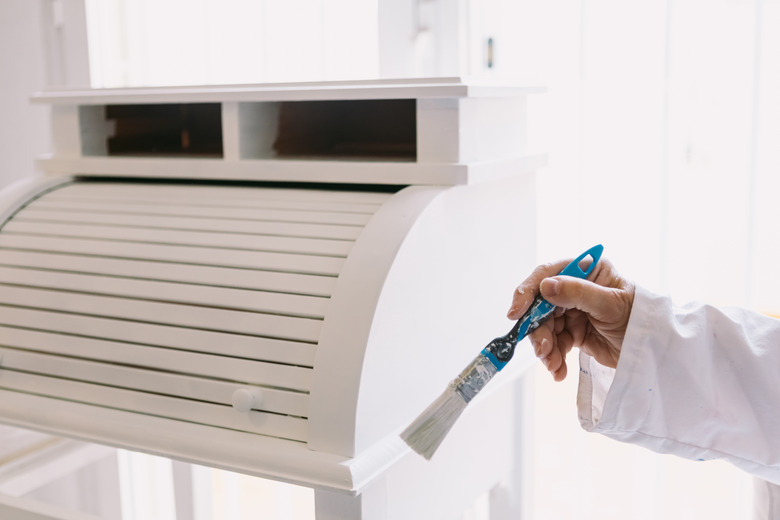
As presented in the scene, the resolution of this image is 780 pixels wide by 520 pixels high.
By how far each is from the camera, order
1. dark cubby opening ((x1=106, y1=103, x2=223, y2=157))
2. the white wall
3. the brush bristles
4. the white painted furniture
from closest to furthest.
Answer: the brush bristles, the white painted furniture, dark cubby opening ((x1=106, y1=103, x2=223, y2=157)), the white wall

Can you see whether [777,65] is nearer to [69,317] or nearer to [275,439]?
[275,439]

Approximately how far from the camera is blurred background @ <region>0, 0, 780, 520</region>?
1.36 metres

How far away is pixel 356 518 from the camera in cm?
92

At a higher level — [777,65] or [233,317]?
[777,65]

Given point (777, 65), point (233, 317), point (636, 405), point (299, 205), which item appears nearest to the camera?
point (636, 405)

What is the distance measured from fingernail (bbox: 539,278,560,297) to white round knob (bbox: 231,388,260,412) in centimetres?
36

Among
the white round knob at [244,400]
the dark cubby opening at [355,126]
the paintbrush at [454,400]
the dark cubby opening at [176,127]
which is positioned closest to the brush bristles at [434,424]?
the paintbrush at [454,400]

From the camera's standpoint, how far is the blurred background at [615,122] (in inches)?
53.5

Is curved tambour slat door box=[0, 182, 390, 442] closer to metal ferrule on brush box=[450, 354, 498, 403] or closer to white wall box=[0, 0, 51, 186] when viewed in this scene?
metal ferrule on brush box=[450, 354, 498, 403]

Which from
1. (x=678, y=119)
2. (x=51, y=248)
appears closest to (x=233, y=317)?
(x=51, y=248)

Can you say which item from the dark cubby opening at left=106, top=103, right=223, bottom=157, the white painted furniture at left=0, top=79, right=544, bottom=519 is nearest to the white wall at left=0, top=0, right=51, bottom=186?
the dark cubby opening at left=106, top=103, right=223, bottom=157

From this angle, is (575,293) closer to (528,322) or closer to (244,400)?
(528,322)

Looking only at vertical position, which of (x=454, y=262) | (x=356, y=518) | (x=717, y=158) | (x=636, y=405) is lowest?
(x=356, y=518)

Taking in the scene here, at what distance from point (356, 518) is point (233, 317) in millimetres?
285
